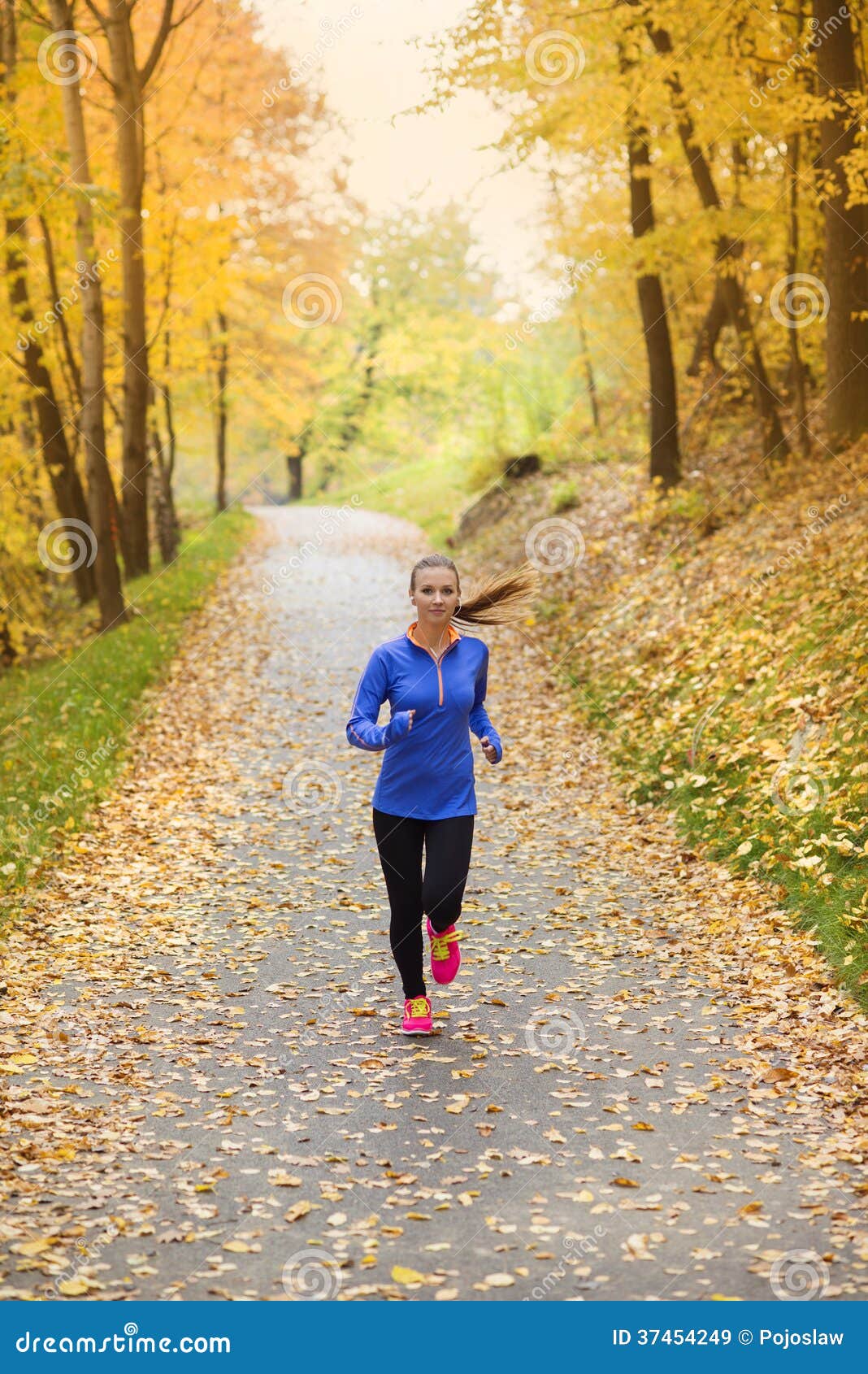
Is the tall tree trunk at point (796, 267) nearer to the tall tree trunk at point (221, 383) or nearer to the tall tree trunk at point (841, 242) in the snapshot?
the tall tree trunk at point (841, 242)

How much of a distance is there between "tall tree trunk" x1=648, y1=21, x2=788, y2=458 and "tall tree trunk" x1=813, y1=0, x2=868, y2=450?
5.99 feet

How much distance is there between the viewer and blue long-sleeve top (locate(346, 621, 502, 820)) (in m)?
6.07

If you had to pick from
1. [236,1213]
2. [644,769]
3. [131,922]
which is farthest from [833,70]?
[236,1213]

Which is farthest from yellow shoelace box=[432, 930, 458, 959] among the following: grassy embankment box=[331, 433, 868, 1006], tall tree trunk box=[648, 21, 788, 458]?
tall tree trunk box=[648, 21, 788, 458]

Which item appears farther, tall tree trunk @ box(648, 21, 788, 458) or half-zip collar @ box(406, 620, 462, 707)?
tall tree trunk @ box(648, 21, 788, 458)

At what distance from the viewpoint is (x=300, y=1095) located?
582 centimetres

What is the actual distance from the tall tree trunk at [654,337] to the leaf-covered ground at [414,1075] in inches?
289

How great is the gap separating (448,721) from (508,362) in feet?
65.4

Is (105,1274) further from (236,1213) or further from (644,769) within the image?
(644,769)

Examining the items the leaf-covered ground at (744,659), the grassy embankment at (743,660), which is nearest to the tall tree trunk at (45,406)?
the leaf-covered ground at (744,659)

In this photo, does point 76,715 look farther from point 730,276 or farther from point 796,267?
point 796,267

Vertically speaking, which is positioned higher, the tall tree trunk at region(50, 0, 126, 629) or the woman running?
the tall tree trunk at region(50, 0, 126, 629)

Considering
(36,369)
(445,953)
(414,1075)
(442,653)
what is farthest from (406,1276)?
(36,369)

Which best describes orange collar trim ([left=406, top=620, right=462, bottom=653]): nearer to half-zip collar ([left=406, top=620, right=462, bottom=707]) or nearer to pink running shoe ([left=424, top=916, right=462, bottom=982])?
half-zip collar ([left=406, top=620, right=462, bottom=707])
